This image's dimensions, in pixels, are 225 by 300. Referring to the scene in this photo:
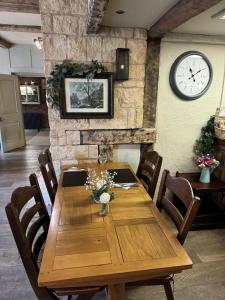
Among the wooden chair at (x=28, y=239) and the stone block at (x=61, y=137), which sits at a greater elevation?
the stone block at (x=61, y=137)

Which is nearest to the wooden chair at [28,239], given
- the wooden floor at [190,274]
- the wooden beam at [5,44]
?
the wooden floor at [190,274]

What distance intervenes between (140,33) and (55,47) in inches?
35.7

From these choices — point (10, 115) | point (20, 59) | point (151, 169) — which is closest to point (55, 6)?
point (151, 169)

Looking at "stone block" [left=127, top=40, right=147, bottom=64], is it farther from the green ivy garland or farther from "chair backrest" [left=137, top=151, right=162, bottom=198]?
"chair backrest" [left=137, top=151, right=162, bottom=198]

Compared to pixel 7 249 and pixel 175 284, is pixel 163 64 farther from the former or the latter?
pixel 7 249

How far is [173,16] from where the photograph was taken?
167cm

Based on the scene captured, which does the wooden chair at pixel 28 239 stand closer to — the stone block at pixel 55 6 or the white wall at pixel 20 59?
the stone block at pixel 55 6

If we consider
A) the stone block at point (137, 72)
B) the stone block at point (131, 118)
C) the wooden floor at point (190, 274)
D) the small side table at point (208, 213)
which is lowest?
the wooden floor at point (190, 274)

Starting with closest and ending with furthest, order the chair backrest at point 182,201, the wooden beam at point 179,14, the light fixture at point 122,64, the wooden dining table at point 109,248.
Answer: the wooden dining table at point 109,248 < the chair backrest at point 182,201 < the wooden beam at point 179,14 < the light fixture at point 122,64

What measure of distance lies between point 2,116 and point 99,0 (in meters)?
4.93

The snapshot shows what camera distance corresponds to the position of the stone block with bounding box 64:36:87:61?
216 cm

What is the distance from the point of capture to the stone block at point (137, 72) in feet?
7.56

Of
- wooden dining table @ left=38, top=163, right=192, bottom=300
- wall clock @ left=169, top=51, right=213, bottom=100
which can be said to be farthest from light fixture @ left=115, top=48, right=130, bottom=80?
wooden dining table @ left=38, top=163, right=192, bottom=300

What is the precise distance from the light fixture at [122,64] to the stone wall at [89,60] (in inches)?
3.4
